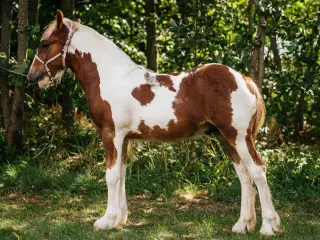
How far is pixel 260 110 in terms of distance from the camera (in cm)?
571

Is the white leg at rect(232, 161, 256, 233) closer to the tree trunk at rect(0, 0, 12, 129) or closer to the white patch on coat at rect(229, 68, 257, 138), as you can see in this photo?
the white patch on coat at rect(229, 68, 257, 138)

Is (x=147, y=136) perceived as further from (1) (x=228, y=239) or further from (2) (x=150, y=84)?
(1) (x=228, y=239)

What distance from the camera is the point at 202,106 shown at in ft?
18.4

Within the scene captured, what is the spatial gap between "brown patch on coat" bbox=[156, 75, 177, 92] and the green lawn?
1.40 meters

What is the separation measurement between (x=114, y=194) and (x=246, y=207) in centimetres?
131

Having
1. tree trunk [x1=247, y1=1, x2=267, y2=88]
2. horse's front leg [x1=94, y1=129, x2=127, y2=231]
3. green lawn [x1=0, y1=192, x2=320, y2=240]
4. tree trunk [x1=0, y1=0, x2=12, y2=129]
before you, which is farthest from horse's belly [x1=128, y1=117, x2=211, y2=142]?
tree trunk [x1=0, y1=0, x2=12, y2=129]

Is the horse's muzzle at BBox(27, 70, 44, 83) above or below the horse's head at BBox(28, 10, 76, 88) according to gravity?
below

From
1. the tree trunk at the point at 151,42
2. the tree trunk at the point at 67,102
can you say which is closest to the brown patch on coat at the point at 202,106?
the tree trunk at the point at 67,102

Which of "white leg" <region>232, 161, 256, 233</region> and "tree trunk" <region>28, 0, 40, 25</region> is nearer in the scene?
"white leg" <region>232, 161, 256, 233</region>

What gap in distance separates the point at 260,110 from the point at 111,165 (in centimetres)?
155

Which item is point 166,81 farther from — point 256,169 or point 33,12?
point 33,12

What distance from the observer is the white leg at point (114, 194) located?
5.79 meters

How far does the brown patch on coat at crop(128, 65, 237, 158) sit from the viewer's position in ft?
18.1

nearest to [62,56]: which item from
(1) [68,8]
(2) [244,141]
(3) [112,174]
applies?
(3) [112,174]
